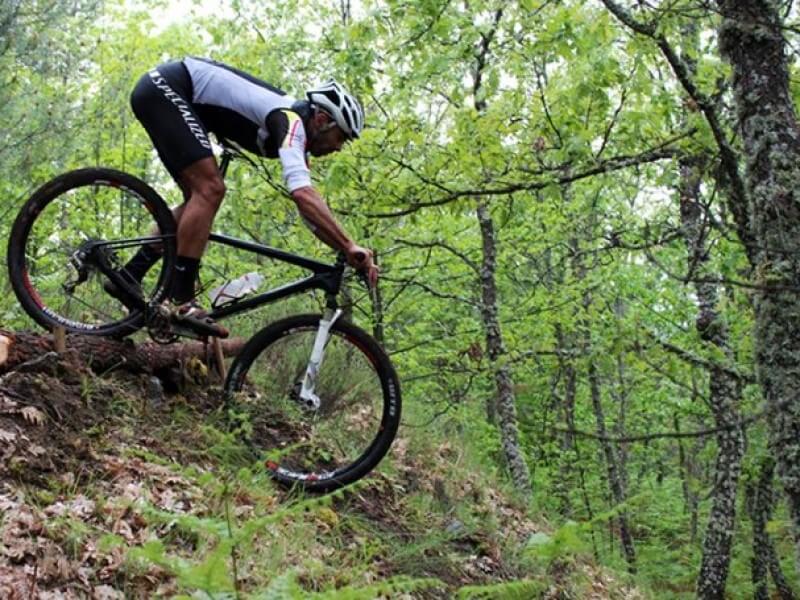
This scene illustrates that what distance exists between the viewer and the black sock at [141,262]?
204 inches

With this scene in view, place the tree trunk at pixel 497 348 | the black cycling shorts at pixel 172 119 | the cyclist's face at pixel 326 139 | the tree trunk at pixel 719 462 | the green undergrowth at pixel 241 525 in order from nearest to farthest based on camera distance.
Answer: the green undergrowth at pixel 241 525, the black cycling shorts at pixel 172 119, the cyclist's face at pixel 326 139, the tree trunk at pixel 719 462, the tree trunk at pixel 497 348

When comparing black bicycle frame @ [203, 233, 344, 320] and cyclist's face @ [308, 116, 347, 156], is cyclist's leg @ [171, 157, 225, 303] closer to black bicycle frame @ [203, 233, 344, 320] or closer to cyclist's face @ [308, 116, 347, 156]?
black bicycle frame @ [203, 233, 344, 320]

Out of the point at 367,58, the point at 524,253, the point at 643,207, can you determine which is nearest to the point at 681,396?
the point at 524,253

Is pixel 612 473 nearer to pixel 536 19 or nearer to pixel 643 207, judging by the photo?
pixel 643 207

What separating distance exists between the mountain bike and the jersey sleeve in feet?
1.92

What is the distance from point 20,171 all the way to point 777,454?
865 centimetres

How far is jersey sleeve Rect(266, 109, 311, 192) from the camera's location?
4.78 metres

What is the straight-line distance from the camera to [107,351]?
17.9 feet

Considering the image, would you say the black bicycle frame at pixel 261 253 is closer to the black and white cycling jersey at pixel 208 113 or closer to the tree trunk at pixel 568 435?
the black and white cycling jersey at pixel 208 113

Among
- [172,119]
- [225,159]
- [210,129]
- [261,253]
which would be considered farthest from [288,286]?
[172,119]

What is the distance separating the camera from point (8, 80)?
1005 cm

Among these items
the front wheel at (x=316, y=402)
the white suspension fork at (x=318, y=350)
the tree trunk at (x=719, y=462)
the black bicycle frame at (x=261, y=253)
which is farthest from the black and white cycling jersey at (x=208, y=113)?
the tree trunk at (x=719, y=462)

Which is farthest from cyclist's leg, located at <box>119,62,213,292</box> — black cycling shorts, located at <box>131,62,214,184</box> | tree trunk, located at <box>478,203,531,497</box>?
tree trunk, located at <box>478,203,531,497</box>

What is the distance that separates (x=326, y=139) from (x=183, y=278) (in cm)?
132
